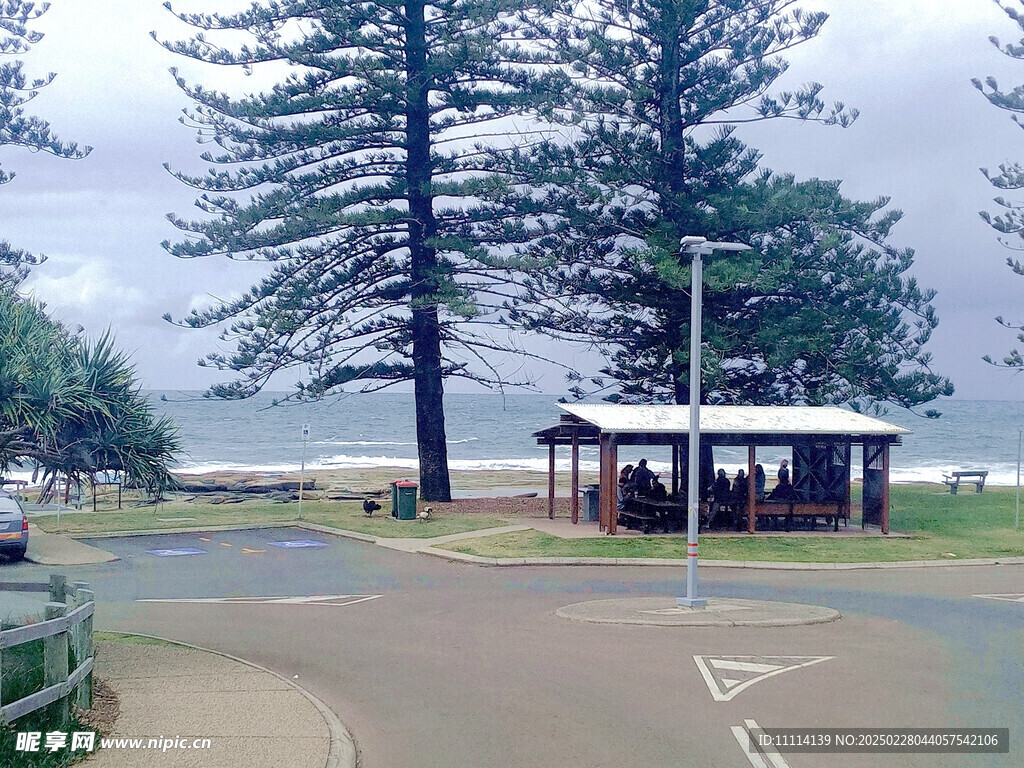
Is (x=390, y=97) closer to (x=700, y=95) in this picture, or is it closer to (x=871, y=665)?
(x=700, y=95)

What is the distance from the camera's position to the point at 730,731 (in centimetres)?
838

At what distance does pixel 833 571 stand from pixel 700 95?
55.6ft

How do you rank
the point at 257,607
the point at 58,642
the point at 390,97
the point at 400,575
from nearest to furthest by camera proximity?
the point at 58,642 → the point at 257,607 → the point at 400,575 → the point at 390,97

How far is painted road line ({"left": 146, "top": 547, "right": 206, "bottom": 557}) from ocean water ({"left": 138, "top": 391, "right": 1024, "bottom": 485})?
25.9m

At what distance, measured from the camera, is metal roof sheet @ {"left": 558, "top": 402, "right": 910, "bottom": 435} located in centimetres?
2347

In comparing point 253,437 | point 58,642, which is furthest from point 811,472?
point 253,437

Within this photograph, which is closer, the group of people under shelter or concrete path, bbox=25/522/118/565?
concrete path, bbox=25/522/118/565

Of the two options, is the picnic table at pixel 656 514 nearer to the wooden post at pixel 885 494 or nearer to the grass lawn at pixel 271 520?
the grass lawn at pixel 271 520

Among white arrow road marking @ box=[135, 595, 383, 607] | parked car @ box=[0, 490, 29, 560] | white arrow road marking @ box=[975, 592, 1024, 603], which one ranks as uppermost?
parked car @ box=[0, 490, 29, 560]

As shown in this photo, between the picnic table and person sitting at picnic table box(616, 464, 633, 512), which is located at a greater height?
person sitting at picnic table box(616, 464, 633, 512)

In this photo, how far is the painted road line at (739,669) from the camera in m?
9.90

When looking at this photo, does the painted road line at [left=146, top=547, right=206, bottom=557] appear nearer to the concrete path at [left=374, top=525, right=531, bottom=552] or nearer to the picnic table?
the concrete path at [left=374, top=525, right=531, bottom=552]

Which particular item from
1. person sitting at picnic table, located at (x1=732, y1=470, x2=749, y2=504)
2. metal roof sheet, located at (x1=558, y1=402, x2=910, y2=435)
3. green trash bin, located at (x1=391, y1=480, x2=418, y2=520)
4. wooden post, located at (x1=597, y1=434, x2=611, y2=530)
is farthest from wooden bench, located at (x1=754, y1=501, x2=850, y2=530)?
green trash bin, located at (x1=391, y1=480, x2=418, y2=520)

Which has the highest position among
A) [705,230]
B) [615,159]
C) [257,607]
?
[615,159]
